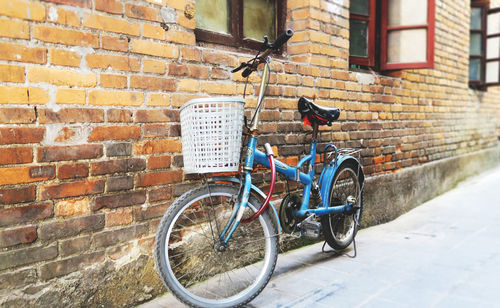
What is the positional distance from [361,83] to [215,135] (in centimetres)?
252

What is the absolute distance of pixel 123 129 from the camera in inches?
89.8

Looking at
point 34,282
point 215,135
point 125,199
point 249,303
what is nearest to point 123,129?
point 125,199

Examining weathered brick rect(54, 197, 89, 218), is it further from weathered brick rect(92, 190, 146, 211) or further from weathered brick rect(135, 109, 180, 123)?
weathered brick rect(135, 109, 180, 123)

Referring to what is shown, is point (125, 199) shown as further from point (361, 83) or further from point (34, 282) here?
point (361, 83)

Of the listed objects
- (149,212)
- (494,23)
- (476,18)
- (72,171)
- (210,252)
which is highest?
(476,18)

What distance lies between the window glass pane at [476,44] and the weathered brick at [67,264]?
7275 mm

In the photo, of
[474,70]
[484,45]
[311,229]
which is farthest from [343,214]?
[484,45]

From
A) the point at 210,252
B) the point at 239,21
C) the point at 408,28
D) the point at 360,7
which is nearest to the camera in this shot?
the point at 210,252

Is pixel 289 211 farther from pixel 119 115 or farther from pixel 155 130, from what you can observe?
pixel 119 115

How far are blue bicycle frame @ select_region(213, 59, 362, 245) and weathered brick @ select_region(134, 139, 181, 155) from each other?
1.26ft

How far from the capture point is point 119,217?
2.29 metres

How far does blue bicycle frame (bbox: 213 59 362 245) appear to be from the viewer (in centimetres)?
227

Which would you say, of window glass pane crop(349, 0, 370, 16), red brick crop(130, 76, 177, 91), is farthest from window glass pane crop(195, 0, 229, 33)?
window glass pane crop(349, 0, 370, 16)

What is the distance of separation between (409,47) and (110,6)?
11.4 ft
